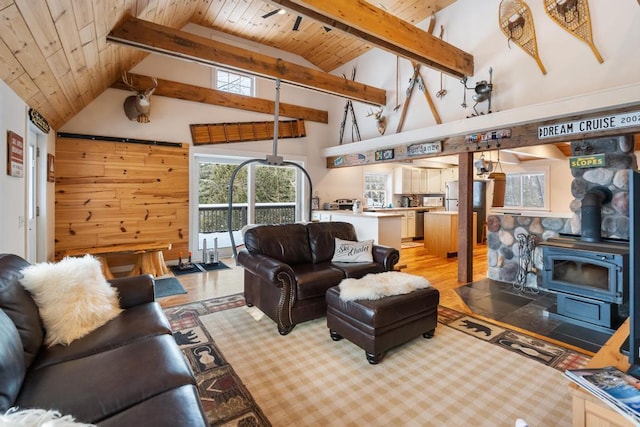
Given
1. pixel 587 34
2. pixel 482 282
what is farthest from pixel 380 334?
pixel 587 34

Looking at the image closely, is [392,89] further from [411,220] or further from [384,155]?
[411,220]

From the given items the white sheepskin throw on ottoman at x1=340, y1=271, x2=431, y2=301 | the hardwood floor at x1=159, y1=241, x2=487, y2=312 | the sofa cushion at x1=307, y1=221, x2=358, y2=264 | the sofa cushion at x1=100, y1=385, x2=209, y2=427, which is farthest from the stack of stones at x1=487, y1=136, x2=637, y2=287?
the sofa cushion at x1=100, y1=385, x2=209, y2=427

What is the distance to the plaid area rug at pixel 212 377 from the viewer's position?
179 cm

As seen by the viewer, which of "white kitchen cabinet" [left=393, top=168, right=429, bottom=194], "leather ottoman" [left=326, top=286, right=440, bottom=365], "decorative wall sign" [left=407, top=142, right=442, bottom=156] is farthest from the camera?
"white kitchen cabinet" [left=393, top=168, right=429, bottom=194]

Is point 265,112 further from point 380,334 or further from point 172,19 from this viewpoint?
point 380,334

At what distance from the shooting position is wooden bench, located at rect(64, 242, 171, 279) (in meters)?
4.44

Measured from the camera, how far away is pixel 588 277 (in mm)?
3182

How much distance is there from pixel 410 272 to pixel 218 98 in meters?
4.88

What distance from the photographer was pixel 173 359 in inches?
58.7

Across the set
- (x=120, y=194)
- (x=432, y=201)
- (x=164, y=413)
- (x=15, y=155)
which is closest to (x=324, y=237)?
(x=164, y=413)

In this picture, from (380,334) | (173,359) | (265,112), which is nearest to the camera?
(173,359)

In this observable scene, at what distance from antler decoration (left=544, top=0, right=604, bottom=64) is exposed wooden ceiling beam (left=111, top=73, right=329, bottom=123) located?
4679 mm

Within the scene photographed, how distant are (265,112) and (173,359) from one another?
5780 millimetres

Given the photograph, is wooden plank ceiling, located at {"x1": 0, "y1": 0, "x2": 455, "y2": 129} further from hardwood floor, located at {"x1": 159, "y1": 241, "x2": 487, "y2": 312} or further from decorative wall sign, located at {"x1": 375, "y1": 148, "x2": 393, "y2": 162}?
hardwood floor, located at {"x1": 159, "y1": 241, "x2": 487, "y2": 312}
